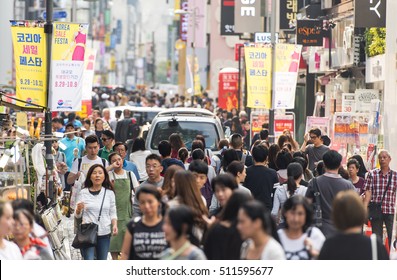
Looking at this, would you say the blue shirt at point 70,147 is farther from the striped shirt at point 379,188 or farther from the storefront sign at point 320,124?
the striped shirt at point 379,188

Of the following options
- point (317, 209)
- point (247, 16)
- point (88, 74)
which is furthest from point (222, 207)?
point (247, 16)

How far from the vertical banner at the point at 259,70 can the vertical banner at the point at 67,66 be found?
913cm

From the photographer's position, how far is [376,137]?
2562cm

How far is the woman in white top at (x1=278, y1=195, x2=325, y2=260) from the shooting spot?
9.29 meters

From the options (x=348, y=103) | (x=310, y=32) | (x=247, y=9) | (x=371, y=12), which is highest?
(x=247, y=9)

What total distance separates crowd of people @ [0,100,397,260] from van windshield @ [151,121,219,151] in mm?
2381

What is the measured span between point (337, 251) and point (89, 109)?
87.5 feet

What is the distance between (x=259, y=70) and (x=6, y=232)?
19.7 m

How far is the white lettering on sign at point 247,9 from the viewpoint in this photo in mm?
38781

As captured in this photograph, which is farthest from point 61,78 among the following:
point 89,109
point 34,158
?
point 89,109

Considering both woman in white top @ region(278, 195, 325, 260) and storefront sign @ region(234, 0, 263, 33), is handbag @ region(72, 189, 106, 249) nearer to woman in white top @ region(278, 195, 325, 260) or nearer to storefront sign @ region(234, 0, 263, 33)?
woman in white top @ region(278, 195, 325, 260)

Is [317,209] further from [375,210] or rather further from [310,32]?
[310,32]

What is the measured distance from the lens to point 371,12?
87.1 feet

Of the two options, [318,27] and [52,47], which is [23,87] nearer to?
[52,47]
